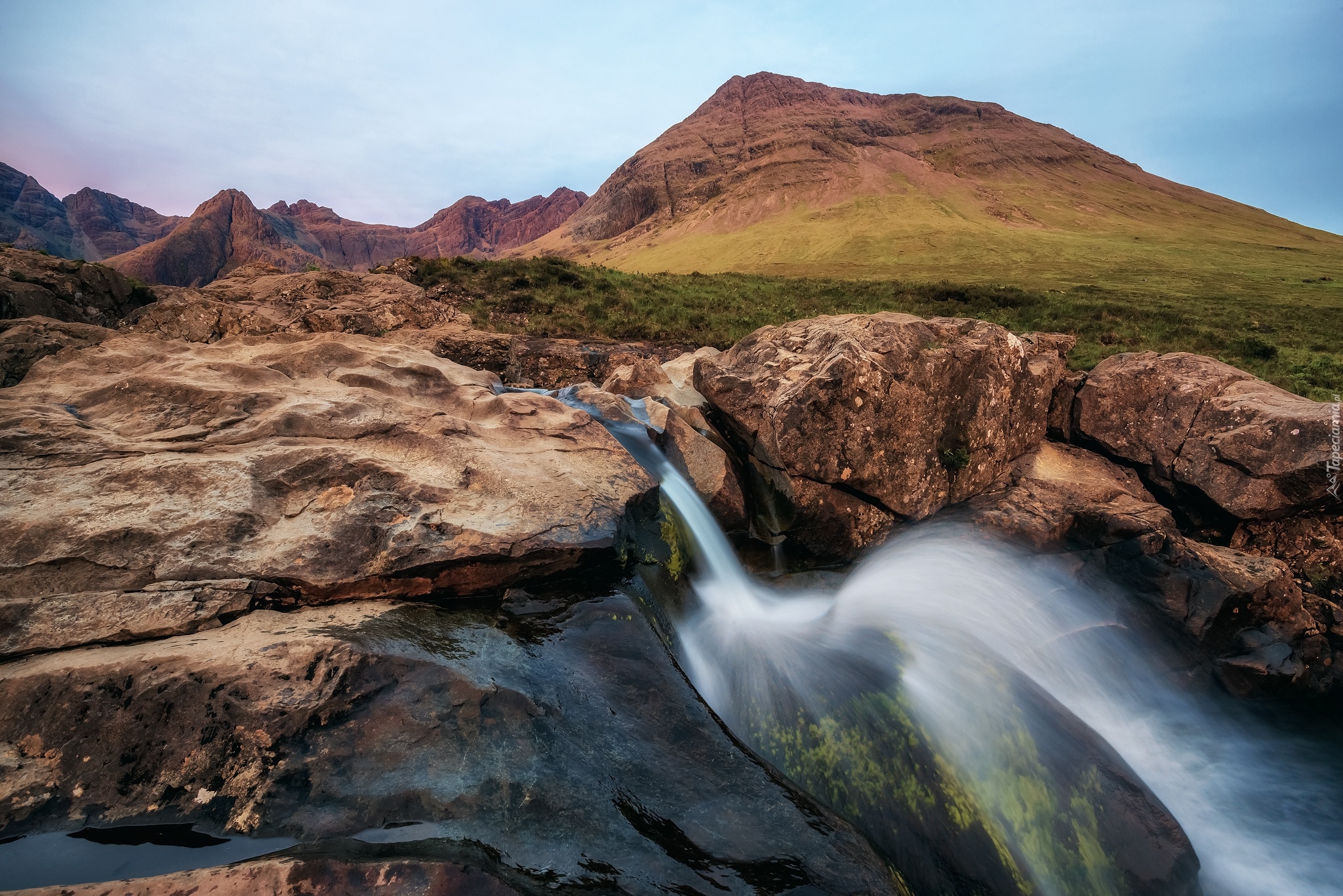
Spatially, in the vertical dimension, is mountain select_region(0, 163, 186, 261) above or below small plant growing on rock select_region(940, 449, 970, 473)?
above

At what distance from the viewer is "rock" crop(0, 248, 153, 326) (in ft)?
34.4

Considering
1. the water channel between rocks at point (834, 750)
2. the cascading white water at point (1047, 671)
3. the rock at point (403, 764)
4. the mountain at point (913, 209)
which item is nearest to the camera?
the rock at point (403, 764)

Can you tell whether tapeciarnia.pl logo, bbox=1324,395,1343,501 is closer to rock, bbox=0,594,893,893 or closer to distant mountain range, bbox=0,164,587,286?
rock, bbox=0,594,893,893

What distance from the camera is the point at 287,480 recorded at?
18.9ft

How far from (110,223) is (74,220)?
10.5 meters

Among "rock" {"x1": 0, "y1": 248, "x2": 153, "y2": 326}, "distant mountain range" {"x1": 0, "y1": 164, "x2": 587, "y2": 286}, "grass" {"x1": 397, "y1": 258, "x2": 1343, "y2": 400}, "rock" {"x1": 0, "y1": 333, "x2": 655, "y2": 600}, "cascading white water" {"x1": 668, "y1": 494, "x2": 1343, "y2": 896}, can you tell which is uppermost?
"distant mountain range" {"x1": 0, "y1": 164, "x2": 587, "y2": 286}

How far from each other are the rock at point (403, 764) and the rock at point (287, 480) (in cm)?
85

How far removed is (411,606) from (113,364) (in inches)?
278

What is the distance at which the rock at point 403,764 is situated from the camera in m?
3.16

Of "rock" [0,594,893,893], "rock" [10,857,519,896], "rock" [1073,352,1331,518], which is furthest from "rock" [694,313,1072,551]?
"rock" [10,857,519,896]

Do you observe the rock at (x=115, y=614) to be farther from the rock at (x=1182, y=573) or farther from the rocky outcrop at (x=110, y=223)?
the rocky outcrop at (x=110, y=223)

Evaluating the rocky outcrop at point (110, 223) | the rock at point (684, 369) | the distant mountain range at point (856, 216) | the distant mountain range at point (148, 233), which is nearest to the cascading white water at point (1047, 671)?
the rock at point (684, 369)

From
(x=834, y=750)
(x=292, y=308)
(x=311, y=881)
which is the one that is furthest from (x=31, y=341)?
(x=834, y=750)

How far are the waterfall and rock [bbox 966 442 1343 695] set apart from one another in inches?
19.4
